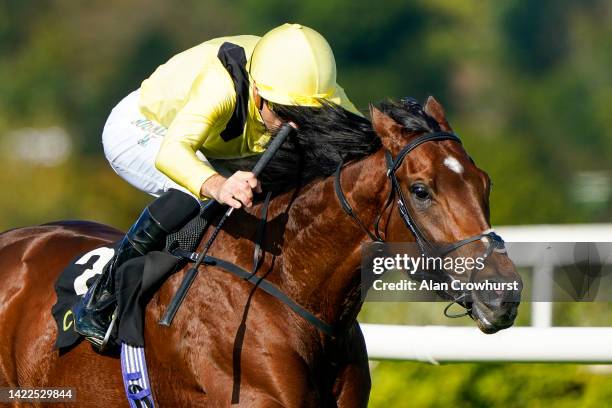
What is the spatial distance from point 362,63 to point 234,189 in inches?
2050

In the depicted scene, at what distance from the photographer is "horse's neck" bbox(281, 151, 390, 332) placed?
4453mm

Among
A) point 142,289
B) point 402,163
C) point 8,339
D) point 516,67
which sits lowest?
point 516,67

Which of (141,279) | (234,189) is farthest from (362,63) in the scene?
(234,189)

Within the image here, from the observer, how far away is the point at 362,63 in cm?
5600

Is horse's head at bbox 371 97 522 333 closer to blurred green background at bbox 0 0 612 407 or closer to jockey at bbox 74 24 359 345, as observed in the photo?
jockey at bbox 74 24 359 345

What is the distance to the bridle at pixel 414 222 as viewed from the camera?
4129 millimetres

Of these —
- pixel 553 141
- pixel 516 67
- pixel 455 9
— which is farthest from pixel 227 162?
pixel 455 9

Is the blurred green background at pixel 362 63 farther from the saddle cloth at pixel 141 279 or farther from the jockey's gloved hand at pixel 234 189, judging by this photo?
the jockey's gloved hand at pixel 234 189

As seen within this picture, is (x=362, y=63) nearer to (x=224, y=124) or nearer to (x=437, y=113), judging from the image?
(x=224, y=124)

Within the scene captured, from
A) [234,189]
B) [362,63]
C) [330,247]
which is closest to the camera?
[234,189]

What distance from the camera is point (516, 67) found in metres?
55.7

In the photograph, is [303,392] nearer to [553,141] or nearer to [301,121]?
[301,121]

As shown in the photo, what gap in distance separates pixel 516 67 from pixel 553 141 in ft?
35.1

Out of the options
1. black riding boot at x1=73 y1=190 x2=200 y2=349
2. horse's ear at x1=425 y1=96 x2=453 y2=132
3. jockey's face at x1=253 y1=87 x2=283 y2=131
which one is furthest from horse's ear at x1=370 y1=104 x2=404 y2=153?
black riding boot at x1=73 y1=190 x2=200 y2=349
